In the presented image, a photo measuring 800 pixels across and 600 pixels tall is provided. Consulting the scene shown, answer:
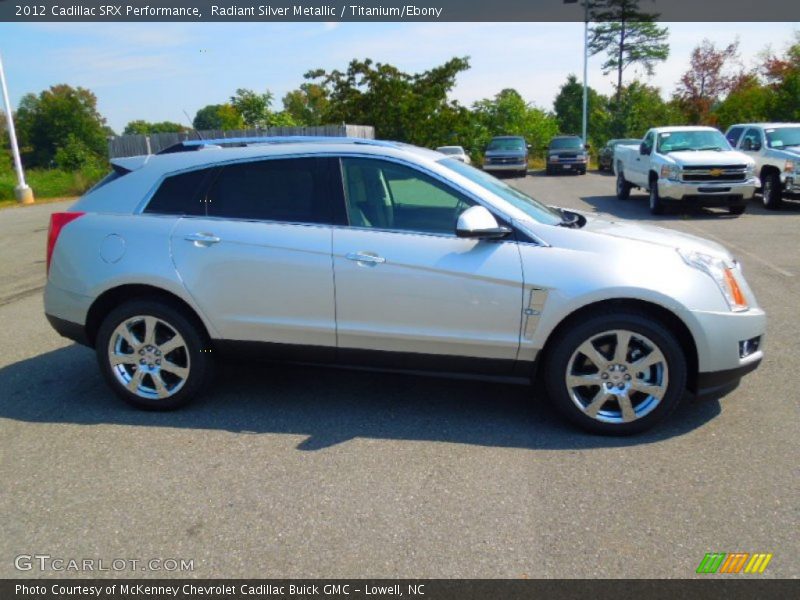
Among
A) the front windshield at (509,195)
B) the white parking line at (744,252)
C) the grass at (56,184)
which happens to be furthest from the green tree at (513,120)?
the front windshield at (509,195)

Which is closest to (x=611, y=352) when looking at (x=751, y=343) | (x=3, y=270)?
(x=751, y=343)

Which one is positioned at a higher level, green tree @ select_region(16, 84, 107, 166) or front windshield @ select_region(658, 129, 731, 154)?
green tree @ select_region(16, 84, 107, 166)

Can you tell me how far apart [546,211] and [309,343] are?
189cm

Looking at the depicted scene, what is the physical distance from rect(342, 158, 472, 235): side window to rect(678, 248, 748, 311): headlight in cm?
Result: 139

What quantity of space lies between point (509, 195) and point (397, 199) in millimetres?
794

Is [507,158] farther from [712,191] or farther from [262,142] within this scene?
[262,142]

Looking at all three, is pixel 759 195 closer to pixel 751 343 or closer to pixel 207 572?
pixel 751 343

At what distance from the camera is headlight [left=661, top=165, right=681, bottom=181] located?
1395 centimetres

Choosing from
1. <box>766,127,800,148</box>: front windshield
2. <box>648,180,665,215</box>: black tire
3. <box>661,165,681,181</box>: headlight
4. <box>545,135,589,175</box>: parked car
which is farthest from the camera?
<box>545,135,589,175</box>: parked car

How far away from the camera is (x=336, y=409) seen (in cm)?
456

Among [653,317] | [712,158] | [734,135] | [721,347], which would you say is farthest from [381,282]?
[734,135]

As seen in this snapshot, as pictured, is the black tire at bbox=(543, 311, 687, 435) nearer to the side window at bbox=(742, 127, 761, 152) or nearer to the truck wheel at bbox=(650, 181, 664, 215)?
the truck wheel at bbox=(650, 181, 664, 215)

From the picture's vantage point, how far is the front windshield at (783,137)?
49.4ft

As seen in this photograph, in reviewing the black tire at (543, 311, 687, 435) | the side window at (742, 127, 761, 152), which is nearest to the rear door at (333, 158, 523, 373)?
the black tire at (543, 311, 687, 435)
